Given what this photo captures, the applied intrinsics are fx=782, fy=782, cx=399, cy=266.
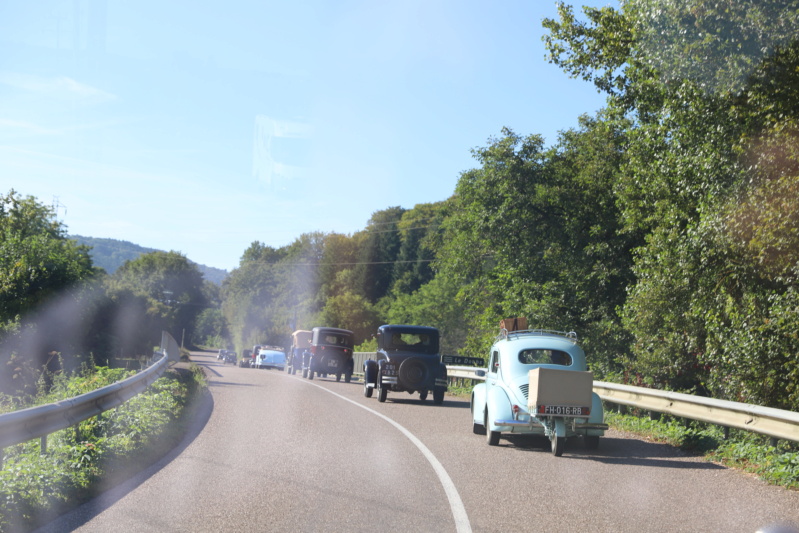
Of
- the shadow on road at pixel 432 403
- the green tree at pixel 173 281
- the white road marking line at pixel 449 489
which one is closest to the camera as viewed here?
the white road marking line at pixel 449 489

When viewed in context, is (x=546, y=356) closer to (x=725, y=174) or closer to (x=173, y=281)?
(x=725, y=174)

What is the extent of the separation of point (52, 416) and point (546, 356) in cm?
795

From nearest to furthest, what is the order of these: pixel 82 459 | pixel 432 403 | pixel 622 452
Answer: pixel 82 459 → pixel 622 452 → pixel 432 403

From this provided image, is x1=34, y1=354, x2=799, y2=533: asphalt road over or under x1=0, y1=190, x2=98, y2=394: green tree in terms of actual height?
under

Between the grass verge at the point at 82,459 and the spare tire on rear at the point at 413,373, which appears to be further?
the spare tire on rear at the point at 413,373

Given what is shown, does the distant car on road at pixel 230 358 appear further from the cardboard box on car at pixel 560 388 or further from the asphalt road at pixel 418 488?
the cardboard box on car at pixel 560 388

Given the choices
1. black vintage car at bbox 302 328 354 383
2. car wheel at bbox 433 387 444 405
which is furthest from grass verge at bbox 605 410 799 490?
black vintage car at bbox 302 328 354 383

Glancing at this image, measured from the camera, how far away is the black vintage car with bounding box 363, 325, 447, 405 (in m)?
21.5

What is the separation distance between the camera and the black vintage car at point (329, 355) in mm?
36594

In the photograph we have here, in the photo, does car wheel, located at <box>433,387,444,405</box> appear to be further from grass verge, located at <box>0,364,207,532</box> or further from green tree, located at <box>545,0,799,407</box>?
grass verge, located at <box>0,364,207,532</box>

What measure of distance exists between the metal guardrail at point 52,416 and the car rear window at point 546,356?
642 cm

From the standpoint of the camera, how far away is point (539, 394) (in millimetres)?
11148

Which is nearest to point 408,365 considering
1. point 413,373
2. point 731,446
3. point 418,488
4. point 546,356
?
point 413,373

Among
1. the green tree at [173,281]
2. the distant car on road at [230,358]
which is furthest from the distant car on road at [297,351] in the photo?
the green tree at [173,281]
